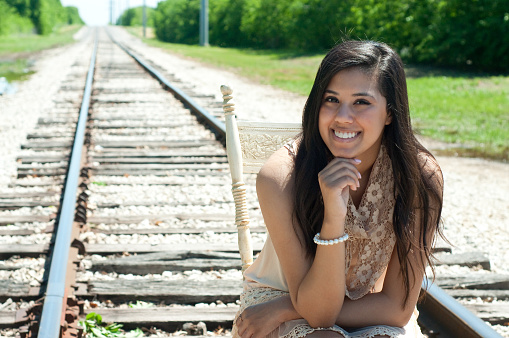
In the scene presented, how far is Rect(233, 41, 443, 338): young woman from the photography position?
2.00m

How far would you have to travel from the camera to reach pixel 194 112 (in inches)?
390

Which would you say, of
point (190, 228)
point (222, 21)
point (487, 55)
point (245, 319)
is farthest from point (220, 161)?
point (222, 21)

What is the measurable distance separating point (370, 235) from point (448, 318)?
3.44 feet

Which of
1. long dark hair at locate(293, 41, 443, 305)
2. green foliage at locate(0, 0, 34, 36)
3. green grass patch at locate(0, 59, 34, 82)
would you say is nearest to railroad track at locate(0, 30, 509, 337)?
long dark hair at locate(293, 41, 443, 305)

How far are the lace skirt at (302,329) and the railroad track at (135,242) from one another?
72cm

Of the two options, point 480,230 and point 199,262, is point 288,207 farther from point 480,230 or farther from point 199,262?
point 480,230

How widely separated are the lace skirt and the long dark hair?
0.13 meters

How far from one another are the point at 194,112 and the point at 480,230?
581 cm

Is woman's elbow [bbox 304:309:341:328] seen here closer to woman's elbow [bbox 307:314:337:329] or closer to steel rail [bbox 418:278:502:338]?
woman's elbow [bbox 307:314:337:329]

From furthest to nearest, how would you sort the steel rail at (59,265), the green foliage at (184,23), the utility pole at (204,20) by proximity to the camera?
1. the green foliage at (184,23)
2. the utility pole at (204,20)
3. the steel rail at (59,265)

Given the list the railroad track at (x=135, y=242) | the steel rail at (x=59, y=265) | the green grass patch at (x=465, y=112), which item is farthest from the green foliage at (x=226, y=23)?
the steel rail at (x=59, y=265)

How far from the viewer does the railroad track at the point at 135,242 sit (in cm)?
322

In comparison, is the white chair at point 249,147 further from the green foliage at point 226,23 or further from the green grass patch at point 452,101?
the green foliage at point 226,23

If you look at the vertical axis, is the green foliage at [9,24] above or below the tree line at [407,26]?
below
